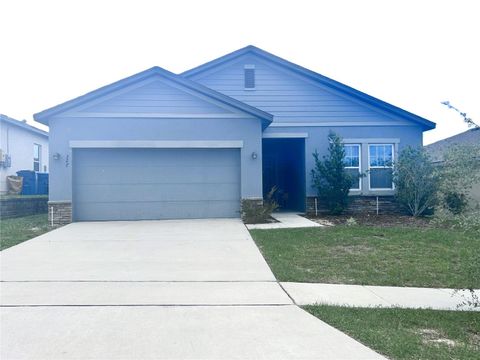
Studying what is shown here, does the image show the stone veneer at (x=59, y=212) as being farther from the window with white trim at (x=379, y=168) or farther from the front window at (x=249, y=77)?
the window with white trim at (x=379, y=168)

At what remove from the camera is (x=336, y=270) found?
6.79 metres

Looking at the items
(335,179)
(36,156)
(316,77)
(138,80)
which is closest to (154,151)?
(138,80)

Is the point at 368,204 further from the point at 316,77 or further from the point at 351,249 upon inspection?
the point at 351,249

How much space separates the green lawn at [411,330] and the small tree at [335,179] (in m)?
9.49

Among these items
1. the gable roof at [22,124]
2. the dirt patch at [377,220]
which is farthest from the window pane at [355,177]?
the gable roof at [22,124]

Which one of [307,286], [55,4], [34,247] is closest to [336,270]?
[307,286]

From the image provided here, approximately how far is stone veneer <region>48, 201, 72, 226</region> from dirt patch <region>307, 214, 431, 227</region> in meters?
8.39

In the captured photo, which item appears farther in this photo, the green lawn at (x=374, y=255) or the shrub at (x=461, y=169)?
the green lawn at (x=374, y=255)

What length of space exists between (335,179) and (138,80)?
7971mm

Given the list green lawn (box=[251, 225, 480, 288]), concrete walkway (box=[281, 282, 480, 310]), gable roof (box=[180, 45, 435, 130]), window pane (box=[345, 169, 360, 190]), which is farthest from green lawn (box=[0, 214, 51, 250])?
window pane (box=[345, 169, 360, 190])

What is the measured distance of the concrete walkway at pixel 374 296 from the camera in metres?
5.15

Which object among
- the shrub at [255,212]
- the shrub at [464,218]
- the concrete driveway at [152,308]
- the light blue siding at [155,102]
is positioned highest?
the light blue siding at [155,102]

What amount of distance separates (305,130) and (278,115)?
1286 millimetres

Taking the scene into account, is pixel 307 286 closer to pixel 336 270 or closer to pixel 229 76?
pixel 336 270
